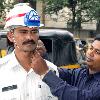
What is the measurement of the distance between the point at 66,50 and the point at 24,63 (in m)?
5.90

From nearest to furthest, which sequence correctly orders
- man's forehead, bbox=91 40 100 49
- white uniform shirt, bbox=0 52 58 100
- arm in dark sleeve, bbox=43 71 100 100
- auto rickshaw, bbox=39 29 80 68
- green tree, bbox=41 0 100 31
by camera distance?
arm in dark sleeve, bbox=43 71 100 100, white uniform shirt, bbox=0 52 58 100, man's forehead, bbox=91 40 100 49, auto rickshaw, bbox=39 29 80 68, green tree, bbox=41 0 100 31

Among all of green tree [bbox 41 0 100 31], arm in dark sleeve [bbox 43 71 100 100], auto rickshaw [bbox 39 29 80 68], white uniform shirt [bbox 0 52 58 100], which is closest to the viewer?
arm in dark sleeve [bbox 43 71 100 100]

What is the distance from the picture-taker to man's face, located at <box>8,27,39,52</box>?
370 cm

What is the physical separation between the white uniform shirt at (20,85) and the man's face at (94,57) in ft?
1.53

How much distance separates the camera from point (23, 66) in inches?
152

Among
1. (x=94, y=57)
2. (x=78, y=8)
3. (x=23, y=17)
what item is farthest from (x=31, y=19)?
(x=78, y=8)

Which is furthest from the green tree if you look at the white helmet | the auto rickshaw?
the white helmet

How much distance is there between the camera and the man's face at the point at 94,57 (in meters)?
3.86

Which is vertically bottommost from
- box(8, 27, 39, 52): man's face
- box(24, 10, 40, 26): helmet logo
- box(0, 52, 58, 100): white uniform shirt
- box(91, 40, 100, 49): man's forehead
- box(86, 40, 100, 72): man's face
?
box(0, 52, 58, 100): white uniform shirt

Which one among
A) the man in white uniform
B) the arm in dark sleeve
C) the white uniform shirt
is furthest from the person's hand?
the white uniform shirt

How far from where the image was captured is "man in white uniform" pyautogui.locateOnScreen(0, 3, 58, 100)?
3693 millimetres

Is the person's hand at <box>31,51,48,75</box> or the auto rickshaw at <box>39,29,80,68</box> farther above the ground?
the person's hand at <box>31,51,48,75</box>

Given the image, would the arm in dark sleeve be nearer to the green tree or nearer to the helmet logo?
the helmet logo

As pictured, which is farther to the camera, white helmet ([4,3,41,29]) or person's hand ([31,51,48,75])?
white helmet ([4,3,41,29])
